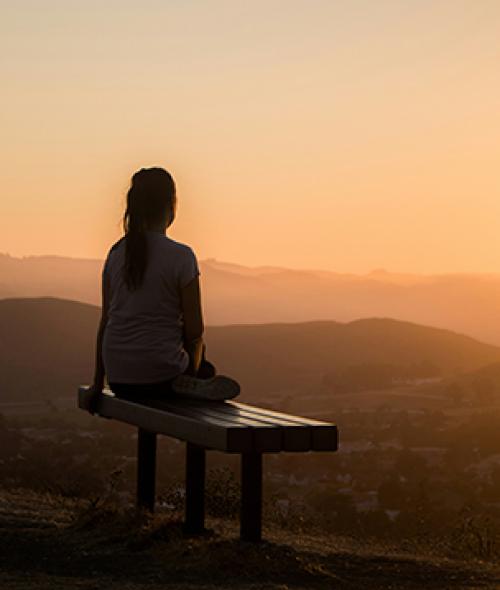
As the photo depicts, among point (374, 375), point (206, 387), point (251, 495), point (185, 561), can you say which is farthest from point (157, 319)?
point (374, 375)

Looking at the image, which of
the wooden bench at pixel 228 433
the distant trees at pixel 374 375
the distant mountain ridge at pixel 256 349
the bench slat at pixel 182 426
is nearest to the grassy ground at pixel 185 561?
the wooden bench at pixel 228 433

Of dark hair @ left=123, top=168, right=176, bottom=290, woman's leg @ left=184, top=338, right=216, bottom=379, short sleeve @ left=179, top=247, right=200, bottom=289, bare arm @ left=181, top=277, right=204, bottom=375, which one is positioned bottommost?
woman's leg @ left=184, top=338, right=216, bottom=379

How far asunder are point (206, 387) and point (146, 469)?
127 cm

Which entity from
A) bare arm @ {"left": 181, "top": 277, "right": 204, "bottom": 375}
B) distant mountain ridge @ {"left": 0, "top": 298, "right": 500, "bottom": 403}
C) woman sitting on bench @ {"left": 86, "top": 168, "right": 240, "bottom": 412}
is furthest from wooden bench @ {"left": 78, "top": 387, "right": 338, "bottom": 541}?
distant mountain ridge @ {"left": 0, "top": 298, "right": 500, "bottom": 403}

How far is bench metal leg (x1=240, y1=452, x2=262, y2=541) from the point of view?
248 inches

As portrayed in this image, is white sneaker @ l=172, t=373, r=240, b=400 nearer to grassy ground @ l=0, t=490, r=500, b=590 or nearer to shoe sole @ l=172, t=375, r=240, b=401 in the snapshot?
shoe sole @ l=172, t=375, r=240, b=401

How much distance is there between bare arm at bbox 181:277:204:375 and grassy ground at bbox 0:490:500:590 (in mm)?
1082

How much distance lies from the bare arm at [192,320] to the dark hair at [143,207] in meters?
0.37

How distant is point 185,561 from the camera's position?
6250mm

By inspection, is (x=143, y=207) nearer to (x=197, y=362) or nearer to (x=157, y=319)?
(x=157, y=319)

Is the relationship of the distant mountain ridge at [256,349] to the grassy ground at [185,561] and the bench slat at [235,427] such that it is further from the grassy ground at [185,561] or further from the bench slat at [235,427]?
the bench slat at [235,427]

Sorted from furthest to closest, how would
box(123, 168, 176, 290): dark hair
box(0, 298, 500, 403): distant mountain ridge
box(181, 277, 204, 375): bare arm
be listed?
box(0, 298, 500, 403): distant mountain ridge < box(123, 168, 176, 290): dark hair < box(181, 277, 204, 375): bare arm

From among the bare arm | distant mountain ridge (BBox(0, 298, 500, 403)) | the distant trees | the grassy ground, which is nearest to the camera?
the grassy ground

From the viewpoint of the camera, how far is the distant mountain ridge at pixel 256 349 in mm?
108875
